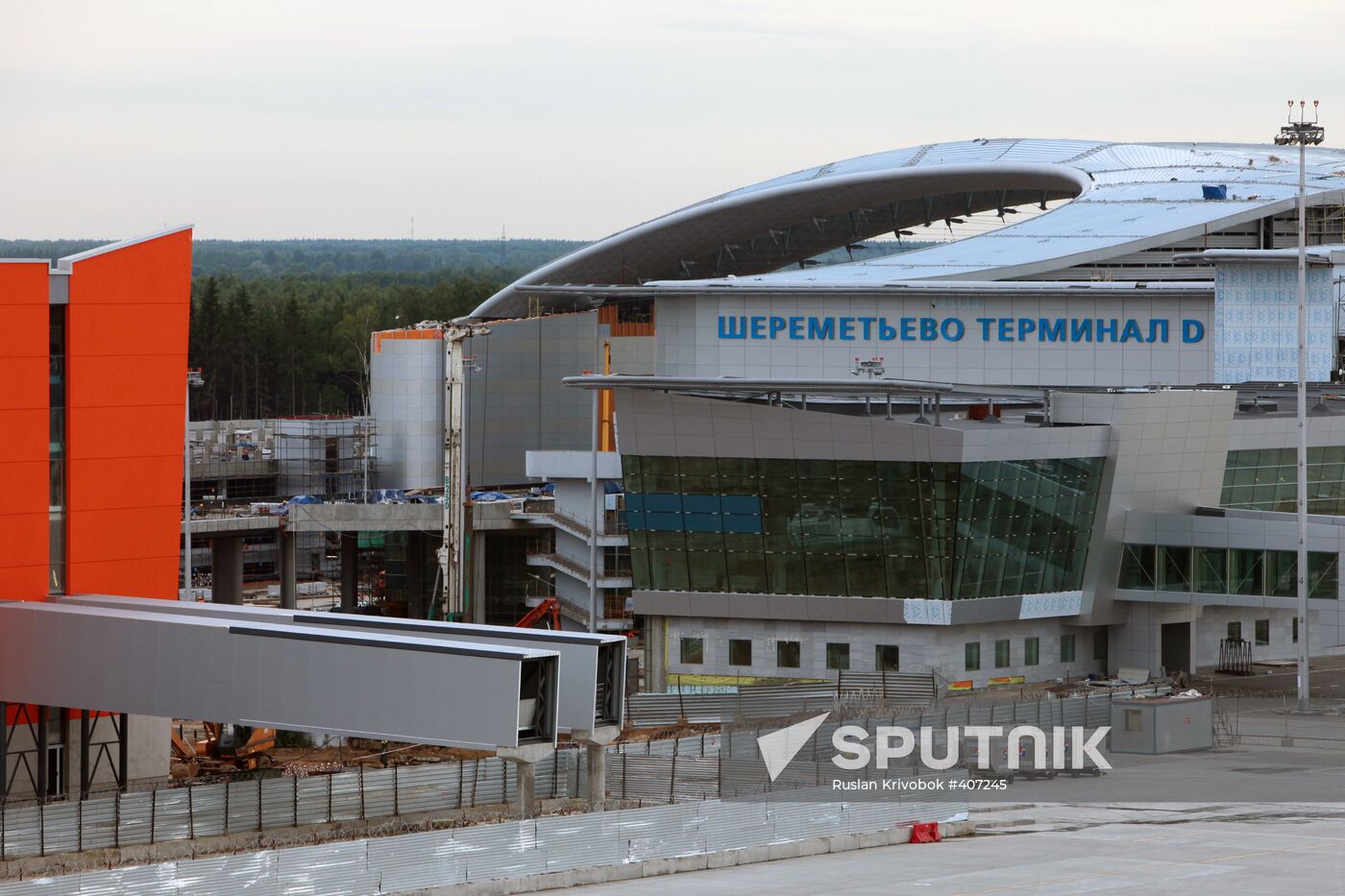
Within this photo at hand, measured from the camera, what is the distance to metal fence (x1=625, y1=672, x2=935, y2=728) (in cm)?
6694

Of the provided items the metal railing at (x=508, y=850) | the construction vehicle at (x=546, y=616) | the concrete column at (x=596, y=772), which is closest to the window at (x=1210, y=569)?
the construction vehicle at (x=546, y=616)

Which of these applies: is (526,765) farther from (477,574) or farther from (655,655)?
(477,574)

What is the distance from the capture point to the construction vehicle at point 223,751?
58062 millimetres

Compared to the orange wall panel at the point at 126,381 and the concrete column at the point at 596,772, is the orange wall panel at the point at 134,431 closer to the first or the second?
the orange wall panel at the point at 126,381

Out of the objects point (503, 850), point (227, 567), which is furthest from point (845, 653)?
point (227, 567)

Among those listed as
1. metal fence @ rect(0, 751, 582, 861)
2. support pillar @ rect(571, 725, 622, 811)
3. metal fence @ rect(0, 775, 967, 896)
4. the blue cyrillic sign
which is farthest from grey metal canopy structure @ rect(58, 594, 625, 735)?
the blue cyrillic sign

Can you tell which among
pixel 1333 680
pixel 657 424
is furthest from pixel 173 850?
pixel 1333 680

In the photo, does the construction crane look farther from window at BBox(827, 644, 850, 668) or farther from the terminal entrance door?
the terminal entrance door

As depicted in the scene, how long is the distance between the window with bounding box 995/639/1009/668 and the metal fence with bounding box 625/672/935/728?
16.6ft

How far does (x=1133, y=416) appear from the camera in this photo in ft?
252

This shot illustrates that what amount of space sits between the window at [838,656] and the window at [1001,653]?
5667mm

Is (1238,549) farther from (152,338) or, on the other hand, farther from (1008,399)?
(152,338)

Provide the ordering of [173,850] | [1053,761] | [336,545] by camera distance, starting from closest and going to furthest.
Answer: [173,850] → [1053,761] → [336,545]

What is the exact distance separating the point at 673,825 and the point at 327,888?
27.5 ft
